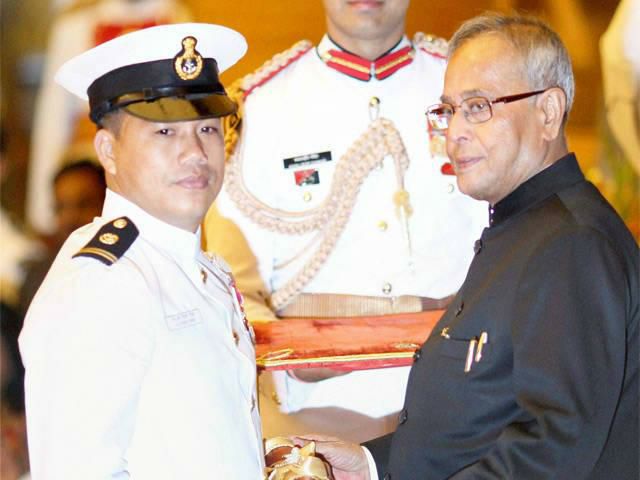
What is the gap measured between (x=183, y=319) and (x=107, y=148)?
280 mm

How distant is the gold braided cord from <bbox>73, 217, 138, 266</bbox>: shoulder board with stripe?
919 mm

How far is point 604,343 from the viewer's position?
5.08 ft

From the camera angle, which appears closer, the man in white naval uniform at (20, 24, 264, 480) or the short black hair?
the man in white naval uniform at (20, 24, 264, 480)

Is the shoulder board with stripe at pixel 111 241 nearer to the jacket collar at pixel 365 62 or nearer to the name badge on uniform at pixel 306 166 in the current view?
the name badge on uniform at pixel 306 166

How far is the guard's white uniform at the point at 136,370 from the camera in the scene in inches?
58.7

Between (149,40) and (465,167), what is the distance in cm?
51

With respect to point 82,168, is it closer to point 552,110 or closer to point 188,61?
point 188,61

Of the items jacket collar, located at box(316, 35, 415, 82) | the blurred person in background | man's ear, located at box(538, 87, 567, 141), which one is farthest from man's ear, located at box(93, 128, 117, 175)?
the blurred person in background

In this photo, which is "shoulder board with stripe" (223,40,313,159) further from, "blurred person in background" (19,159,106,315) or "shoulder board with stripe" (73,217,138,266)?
"blurred person in background" (19,159,106,315)

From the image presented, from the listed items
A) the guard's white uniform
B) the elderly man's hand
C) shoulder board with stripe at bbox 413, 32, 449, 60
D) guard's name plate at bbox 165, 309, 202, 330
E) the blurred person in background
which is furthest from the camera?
the blurred person in background

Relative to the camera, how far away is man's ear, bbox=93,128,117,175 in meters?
1.69

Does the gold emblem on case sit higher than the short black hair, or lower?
lower

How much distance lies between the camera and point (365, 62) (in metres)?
2.58

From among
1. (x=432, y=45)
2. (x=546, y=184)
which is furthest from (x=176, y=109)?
(x=432, y=45)
